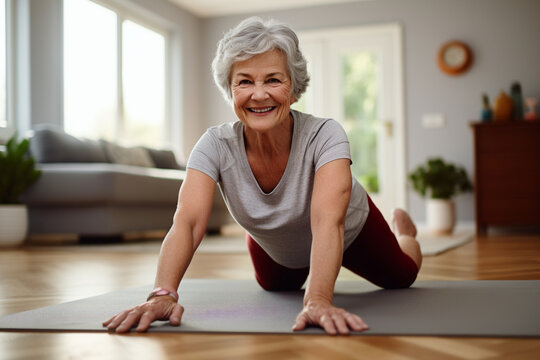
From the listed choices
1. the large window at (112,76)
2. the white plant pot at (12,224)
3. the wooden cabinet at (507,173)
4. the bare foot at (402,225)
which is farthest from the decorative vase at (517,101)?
the white plant pot at (12,224)

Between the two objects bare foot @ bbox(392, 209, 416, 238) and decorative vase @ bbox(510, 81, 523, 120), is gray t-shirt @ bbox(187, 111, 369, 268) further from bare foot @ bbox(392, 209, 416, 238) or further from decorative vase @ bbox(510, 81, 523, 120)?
decorative vase @ bbox(510, 81, 523, 120)

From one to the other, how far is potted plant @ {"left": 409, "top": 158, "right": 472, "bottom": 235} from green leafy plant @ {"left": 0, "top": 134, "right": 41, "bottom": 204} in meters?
3.69

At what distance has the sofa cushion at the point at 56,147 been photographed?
473 cm

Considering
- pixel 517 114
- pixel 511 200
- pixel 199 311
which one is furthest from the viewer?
pixel 517 114

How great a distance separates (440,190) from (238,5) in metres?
3.28

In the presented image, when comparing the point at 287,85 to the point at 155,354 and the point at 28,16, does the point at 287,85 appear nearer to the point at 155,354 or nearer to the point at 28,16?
the point at 155,354

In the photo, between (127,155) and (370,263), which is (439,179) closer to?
(127,155)

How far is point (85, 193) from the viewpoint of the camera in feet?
14.5

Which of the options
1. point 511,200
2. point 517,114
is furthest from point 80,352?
point 517,114

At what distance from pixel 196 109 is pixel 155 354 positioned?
6.91m

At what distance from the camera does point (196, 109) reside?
7816 millimetres

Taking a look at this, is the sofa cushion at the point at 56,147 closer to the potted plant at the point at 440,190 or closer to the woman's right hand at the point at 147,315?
the potted plant at the point at 440,190

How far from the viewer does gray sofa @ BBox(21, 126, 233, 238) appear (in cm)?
445

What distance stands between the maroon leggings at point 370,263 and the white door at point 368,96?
16.9 feet
